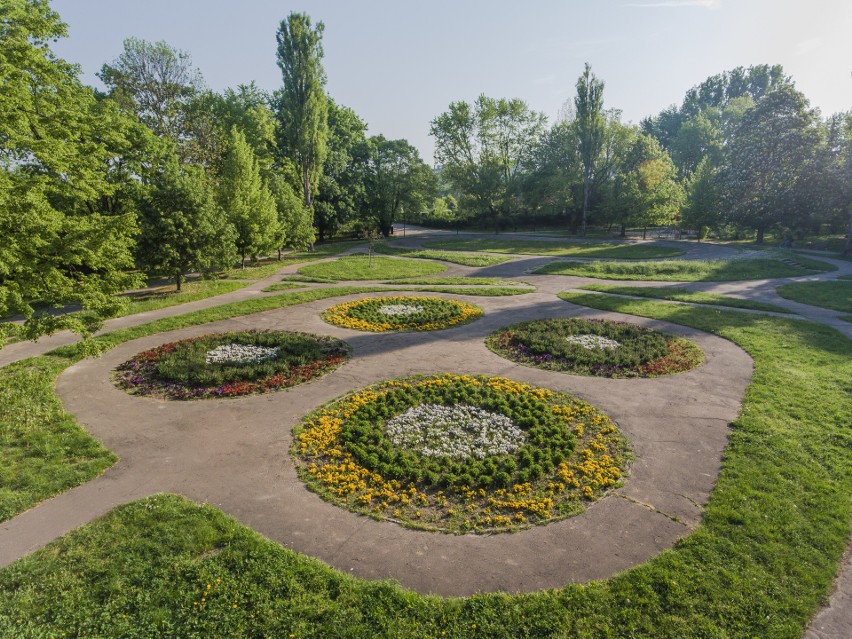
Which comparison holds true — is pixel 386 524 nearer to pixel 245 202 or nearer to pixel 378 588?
pixel 378 588

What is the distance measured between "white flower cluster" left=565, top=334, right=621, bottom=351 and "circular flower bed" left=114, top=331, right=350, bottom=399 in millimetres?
6858

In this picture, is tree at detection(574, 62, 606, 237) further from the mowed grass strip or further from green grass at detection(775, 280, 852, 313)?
the mowed grass strip

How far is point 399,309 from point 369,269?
10.7 metres

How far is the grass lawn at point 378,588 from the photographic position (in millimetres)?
4367

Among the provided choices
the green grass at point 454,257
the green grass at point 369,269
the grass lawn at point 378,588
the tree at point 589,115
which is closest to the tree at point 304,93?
the green grass at point 454,257

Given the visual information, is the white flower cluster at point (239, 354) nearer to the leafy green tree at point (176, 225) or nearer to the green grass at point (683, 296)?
the leafy green tree at point (176, 225)

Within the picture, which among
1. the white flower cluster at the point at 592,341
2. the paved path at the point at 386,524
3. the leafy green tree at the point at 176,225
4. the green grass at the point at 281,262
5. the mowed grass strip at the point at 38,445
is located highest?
the leafy green tree at the point at 176,225

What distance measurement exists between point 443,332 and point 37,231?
34.3ft

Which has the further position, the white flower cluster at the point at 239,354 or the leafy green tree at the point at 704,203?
the leafy green tree at the point at 704,203

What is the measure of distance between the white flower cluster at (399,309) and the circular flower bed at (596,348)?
394cm

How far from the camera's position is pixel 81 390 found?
1023cm

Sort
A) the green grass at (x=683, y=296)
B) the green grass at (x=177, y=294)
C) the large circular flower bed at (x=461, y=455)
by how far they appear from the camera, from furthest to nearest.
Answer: the green grass at (x=683, y=296), the green grass at (x=177, y=294), the large circular flower bed at (x=461, y=455)

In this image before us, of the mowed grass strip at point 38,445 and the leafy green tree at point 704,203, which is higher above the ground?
the leafy green tree at point 704,203

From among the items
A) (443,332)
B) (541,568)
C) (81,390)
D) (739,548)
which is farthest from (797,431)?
(81,390)
